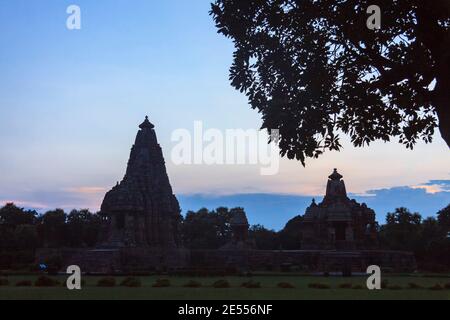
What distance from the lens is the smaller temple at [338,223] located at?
49906 mm

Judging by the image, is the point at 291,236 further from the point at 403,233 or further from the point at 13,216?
the point at 13,216

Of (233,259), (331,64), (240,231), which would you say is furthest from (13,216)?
(331,64)

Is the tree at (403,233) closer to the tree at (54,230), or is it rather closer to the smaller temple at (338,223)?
the smaller temple at (338,223)

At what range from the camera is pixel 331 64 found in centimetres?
1489

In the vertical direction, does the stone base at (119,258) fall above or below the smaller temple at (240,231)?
below

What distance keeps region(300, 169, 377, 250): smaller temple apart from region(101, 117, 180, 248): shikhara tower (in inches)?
495

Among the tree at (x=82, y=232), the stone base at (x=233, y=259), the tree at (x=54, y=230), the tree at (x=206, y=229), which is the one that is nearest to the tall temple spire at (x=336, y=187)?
the stone base at (x=233, y=259)

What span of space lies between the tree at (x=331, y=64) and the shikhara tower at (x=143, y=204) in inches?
1158

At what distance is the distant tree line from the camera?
63594 mm

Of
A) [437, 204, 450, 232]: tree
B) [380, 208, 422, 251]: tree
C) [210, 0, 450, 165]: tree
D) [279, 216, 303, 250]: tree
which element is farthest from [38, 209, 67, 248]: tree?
[210, 0, 450, 165]: tree

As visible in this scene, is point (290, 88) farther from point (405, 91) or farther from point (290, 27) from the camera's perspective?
point (405, 91)
